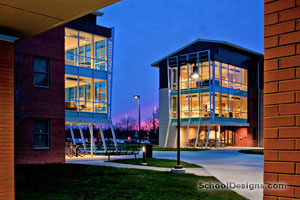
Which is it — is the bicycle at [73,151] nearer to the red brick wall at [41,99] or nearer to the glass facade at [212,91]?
the red brick wall at [41,99]

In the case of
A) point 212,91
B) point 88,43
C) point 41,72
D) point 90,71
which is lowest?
point 41,72

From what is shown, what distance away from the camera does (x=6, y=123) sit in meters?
6.56

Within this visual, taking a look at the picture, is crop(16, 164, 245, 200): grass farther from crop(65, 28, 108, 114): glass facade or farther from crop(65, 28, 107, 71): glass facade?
crop(65, 28, 107, 71): glass facade

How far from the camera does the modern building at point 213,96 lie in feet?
136

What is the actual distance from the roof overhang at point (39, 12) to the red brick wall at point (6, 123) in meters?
0.83

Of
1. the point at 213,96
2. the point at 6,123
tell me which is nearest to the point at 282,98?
the point at 6,123

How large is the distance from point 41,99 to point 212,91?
26.1 meters

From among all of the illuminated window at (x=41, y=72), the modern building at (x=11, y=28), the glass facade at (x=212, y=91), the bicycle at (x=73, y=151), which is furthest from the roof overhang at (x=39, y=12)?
the glass facade at (x=212, y=91)

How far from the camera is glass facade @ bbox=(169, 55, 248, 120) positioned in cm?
4111

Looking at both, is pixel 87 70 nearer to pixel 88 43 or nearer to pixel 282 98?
pixel 88 43

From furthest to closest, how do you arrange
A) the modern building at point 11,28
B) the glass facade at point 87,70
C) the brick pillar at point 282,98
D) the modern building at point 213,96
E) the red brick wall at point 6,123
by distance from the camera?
1. the modern building at point 213,96
2. the glass facade at point 87,70
3. the red brick wall at point 6,123
4. the modern building at point 11,28
5. the brick pillar at point 282,98

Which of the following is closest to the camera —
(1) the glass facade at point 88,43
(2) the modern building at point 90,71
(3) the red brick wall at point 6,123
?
(3) the red brick wall at point 6,123

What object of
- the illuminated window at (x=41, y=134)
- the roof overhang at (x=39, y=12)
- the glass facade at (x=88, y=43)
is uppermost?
the glass facade at (x=88, y=43)

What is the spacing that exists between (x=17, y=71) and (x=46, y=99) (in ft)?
7.55
